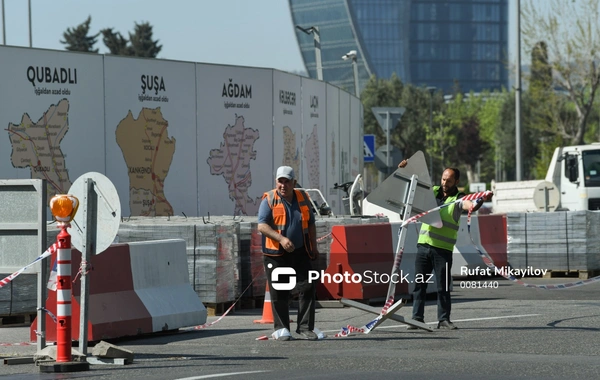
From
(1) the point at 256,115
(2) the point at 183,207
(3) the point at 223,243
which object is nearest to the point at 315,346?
(3) the point at 223,243

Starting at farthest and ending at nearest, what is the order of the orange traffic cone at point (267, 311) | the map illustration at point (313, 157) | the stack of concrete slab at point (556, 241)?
the map illustration at point (313, 157)
the stack of concrete slab at point (556, 241)
the orange traffic cone at point (267, 311)

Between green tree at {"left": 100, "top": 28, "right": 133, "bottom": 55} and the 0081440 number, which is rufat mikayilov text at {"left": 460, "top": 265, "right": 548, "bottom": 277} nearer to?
the 0081440 number

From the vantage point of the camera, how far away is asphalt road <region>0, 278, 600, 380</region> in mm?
9148

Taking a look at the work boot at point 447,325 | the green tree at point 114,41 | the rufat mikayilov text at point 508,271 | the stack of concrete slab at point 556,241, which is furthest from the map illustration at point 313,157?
the green tree at point 114,41

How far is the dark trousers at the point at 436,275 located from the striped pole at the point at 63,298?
4.00 meters

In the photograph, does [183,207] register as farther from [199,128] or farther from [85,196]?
[85,196]

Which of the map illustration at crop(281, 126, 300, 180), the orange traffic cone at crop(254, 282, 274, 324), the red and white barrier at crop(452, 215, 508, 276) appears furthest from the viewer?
the map illustration at crop(281, 126, 300, 180)

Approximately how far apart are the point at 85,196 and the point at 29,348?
2105 millimetres

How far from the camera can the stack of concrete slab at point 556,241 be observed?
70.6 ft

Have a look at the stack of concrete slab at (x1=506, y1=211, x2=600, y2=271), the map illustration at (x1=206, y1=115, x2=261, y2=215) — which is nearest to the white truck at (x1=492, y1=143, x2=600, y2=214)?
the stack of concrete slab at (x1=506, y1=211, x2=600, y2=271)

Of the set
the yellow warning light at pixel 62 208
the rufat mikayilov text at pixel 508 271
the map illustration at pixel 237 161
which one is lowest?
the rufat mikayilov text at pixel 508 271

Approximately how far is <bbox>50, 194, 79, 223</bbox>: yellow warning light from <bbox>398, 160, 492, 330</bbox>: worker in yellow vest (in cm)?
379

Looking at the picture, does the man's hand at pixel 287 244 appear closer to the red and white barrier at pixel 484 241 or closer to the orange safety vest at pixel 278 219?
the orange safety vest at pixel 278 219

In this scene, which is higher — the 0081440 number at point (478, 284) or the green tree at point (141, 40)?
the green tree at point (141, 40)
